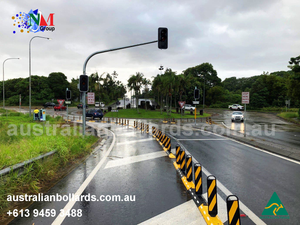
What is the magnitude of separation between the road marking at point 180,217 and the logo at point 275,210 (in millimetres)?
1338

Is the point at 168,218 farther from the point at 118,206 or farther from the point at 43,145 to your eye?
the point at 43,145

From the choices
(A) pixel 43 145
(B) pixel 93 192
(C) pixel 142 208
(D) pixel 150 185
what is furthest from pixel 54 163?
(C) pixel 142 208

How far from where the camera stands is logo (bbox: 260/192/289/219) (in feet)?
16.1

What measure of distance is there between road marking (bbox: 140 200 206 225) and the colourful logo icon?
1.46 metres

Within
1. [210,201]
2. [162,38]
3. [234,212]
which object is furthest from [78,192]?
[162,38]

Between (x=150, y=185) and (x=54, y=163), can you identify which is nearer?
(x=150, y=185)

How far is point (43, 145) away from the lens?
29.6ft

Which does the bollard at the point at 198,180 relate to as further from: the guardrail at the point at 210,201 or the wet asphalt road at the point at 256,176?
the wet asphalt road at the point at 256,176

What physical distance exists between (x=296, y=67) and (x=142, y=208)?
32.1 m

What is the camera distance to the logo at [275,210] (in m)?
4.92

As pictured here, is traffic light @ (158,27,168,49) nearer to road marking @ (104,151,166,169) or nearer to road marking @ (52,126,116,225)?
road marking @ (104,151,166,169)

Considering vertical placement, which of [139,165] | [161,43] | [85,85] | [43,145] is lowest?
[139,165]

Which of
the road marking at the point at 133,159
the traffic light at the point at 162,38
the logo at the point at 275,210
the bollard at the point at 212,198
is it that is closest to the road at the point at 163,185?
the road marking at the point at 133,159

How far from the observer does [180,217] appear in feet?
15.8
